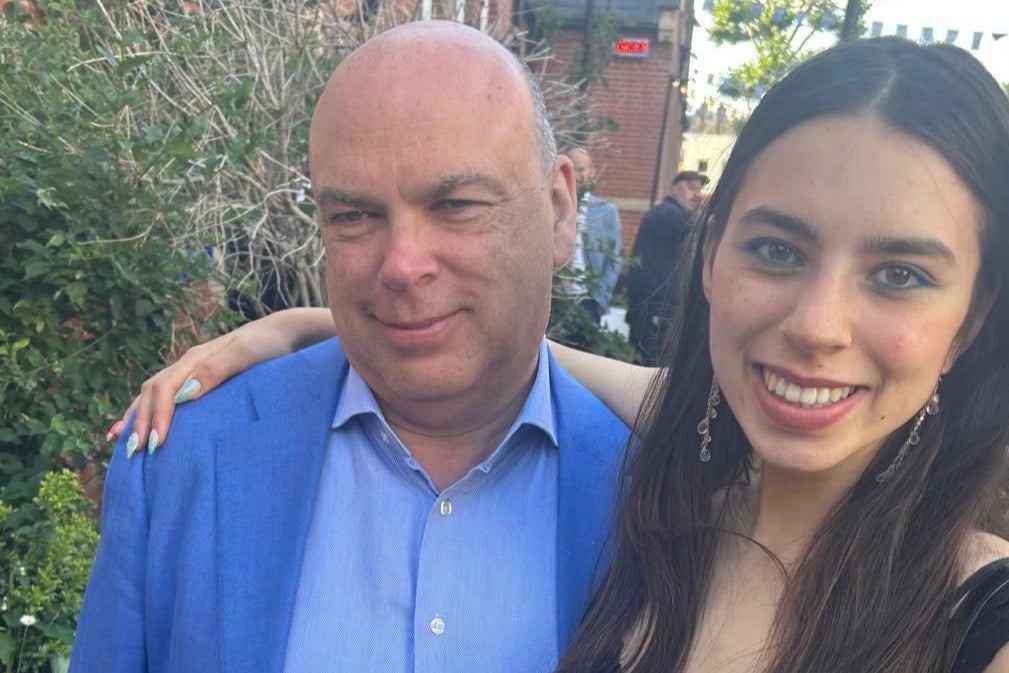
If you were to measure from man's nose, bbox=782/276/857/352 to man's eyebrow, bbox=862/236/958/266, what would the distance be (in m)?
0.06

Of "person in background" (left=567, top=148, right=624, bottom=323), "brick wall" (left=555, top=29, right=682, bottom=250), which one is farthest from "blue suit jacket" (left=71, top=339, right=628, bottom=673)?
"brick wall" (left=555, top=29, right=682, bottom=250)

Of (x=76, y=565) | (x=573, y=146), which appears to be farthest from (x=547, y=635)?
(x=573, y=146)

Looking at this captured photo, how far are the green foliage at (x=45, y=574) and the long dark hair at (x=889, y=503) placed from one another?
180cm

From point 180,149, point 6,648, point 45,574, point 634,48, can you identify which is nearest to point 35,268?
point 180,149

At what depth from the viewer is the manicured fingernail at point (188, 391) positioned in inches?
75.6

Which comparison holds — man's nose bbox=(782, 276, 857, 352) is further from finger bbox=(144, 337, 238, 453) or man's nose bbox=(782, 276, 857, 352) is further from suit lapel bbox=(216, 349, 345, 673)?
finger bbox=(144, 337, 238, 453)

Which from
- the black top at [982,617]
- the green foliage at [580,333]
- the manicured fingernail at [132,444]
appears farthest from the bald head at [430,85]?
the green foliage at [580,333]

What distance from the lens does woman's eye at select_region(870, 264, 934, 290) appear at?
1402mm

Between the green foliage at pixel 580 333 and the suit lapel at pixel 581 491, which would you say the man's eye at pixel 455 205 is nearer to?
the suit lapel at pixel 581 491

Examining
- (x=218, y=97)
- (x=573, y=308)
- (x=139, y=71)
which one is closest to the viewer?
(x=218, y=97)

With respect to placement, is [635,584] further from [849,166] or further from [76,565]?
[76,565]

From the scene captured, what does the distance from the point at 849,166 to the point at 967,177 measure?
165 millimetres

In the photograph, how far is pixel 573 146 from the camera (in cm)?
611

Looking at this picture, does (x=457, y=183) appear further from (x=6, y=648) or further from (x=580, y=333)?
(x=580, y=333)
